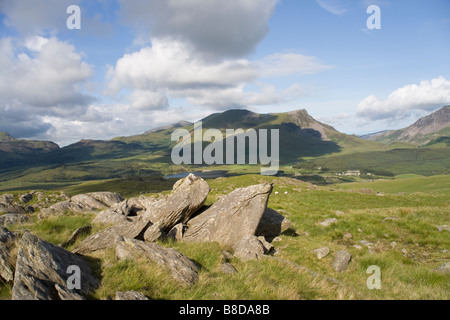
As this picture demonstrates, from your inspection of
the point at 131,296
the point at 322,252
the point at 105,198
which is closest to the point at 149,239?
the point at 131,296

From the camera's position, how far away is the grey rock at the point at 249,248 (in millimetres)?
12445

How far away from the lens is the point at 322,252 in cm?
1333

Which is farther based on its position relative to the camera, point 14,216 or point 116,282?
point 14,216

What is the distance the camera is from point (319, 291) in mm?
8727

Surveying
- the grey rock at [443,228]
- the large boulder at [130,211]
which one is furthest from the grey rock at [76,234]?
the grey rock at [443,228]

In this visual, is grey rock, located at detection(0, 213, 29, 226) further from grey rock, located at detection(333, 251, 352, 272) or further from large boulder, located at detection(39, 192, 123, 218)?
grey rock, located at detection(333, 251, 352, 272)

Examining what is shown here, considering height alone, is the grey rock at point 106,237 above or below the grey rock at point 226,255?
above

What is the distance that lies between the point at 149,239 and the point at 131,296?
5.98 meters

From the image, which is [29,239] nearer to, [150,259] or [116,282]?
[116,282]

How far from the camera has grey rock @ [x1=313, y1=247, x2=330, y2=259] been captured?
514 inches

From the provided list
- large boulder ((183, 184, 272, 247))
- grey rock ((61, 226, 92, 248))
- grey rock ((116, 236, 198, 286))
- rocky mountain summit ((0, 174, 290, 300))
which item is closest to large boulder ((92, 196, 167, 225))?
rocky mountain summit ((0, 174, 290, 300))

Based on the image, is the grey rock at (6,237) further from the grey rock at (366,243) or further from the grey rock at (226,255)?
the grey rock at (366,243)
